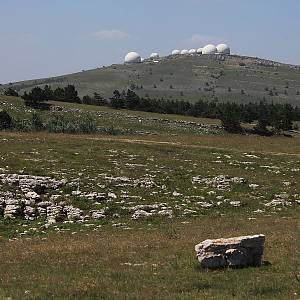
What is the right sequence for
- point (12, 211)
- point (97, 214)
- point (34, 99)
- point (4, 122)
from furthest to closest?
point (34, 99)
point (4, 122)
point (97, 214)
point (12, 211)

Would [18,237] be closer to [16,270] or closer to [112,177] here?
[16,270]

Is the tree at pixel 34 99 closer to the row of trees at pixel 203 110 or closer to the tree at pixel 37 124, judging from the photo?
the row of trees at pixel 203 110

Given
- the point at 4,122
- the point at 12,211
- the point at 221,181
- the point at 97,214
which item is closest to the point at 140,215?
the point at 97,214

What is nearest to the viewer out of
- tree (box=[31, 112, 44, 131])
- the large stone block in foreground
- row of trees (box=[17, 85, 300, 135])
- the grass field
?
the grass field

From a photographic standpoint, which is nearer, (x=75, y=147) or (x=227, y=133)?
(x=75, y=147)

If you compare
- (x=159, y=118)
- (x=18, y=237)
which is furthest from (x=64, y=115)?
(x=18, y=237)

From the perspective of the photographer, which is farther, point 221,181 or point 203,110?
point 203,110

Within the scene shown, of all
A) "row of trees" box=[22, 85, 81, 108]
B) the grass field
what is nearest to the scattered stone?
the grass field

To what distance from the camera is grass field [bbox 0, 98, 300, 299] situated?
1532 cm

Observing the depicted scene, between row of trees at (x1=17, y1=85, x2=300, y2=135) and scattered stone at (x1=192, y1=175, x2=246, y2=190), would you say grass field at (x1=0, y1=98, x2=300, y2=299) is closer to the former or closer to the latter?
scattered stone at (x1=192, y1=175, x2=246, y2=190)

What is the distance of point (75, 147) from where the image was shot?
52.1m

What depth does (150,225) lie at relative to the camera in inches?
1166

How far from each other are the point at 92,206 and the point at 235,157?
2368 cm

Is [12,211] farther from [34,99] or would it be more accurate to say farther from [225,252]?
[34,99]
